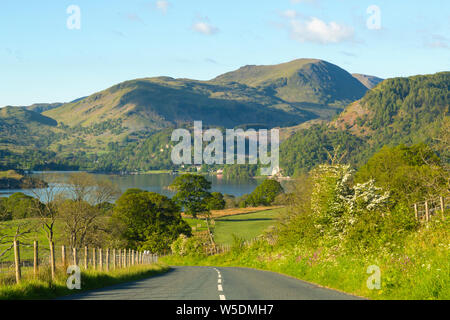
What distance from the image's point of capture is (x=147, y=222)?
93.4 metres

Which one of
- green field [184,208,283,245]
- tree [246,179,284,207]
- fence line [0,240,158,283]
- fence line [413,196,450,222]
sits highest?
fence line [413,196,450,222]

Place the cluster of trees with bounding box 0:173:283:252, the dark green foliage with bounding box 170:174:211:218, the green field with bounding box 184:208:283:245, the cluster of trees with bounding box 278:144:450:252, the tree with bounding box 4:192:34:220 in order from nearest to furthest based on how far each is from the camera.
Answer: the cluster of trees with bounding box 278:144:450:252
the cluster of trees with bounding box 0:173:283:252
the tree with bounding box 4:192:34:220
the green field with bounding box 184:208:283:245
the dark green foliage with bounding box 170:174:211:218

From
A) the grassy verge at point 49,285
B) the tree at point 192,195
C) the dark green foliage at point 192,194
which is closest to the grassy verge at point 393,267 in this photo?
the grassy verge at point 49,285

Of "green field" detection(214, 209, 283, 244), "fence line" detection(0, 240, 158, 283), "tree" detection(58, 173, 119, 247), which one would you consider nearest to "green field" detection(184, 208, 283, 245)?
"green field" detection(214, 209, 283, 244)

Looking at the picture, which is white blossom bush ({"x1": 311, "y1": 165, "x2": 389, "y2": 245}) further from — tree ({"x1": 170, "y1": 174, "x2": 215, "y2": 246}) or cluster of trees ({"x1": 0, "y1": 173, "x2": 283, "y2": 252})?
tree ({"x1": 170, "y1": 174, "x2": 215, "y2": 246})

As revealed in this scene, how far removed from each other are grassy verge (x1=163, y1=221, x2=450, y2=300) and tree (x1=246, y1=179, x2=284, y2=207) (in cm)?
14196

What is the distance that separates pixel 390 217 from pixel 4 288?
16859 millimetres

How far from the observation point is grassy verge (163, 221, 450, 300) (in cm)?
1345

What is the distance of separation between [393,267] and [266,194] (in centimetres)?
15943

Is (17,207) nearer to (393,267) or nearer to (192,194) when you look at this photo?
(192,194)

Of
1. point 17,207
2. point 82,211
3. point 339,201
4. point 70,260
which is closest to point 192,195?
point 17,207
